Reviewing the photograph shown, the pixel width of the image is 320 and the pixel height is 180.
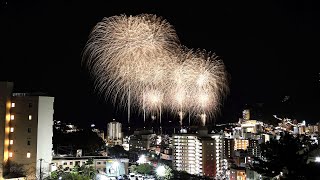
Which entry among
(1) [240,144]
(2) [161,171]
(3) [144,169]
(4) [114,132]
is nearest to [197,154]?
(1) [240,144]

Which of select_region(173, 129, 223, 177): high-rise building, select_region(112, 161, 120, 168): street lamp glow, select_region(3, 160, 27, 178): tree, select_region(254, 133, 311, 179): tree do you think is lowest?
select_region(173, 129, 223, 177): high-rise building

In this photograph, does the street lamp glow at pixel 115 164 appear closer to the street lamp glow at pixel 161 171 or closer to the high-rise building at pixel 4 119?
the street lamp glow at pixel 161 171

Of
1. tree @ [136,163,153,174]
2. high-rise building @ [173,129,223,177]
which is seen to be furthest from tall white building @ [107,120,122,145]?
tree @ [136,163,153,174]

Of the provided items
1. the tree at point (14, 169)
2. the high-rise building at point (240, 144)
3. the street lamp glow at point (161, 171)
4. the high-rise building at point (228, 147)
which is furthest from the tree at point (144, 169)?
the high-rise building at point (240, 144)

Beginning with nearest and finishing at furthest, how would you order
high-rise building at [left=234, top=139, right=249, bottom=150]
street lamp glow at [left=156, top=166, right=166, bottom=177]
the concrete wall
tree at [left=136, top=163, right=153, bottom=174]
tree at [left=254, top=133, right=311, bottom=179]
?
tree at [left=254, top=133, right=311, bottom=179], the concrete wall, street lamp glow at [left=156, top=166, right=166, bottom=177], tree at [left=136, top=163, right=153, bottom=174], high-rise building at [left=234, top=139, right=249, bottom=150]

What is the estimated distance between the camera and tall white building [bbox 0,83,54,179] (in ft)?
58.3

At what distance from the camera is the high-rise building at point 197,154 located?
39.2 metres

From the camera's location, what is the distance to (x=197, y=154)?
40.4m

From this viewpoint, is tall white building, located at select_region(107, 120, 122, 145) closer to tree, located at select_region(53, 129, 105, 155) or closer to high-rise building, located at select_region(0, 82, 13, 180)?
tree, located at select_region(53, 129, 105, 155)

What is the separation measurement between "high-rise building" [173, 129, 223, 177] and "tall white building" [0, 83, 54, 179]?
23784mm

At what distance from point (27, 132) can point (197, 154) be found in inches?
1003

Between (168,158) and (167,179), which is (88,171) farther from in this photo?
(168,158)

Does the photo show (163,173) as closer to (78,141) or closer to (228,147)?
(78,141)

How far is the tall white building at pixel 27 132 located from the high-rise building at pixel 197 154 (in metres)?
23.8
